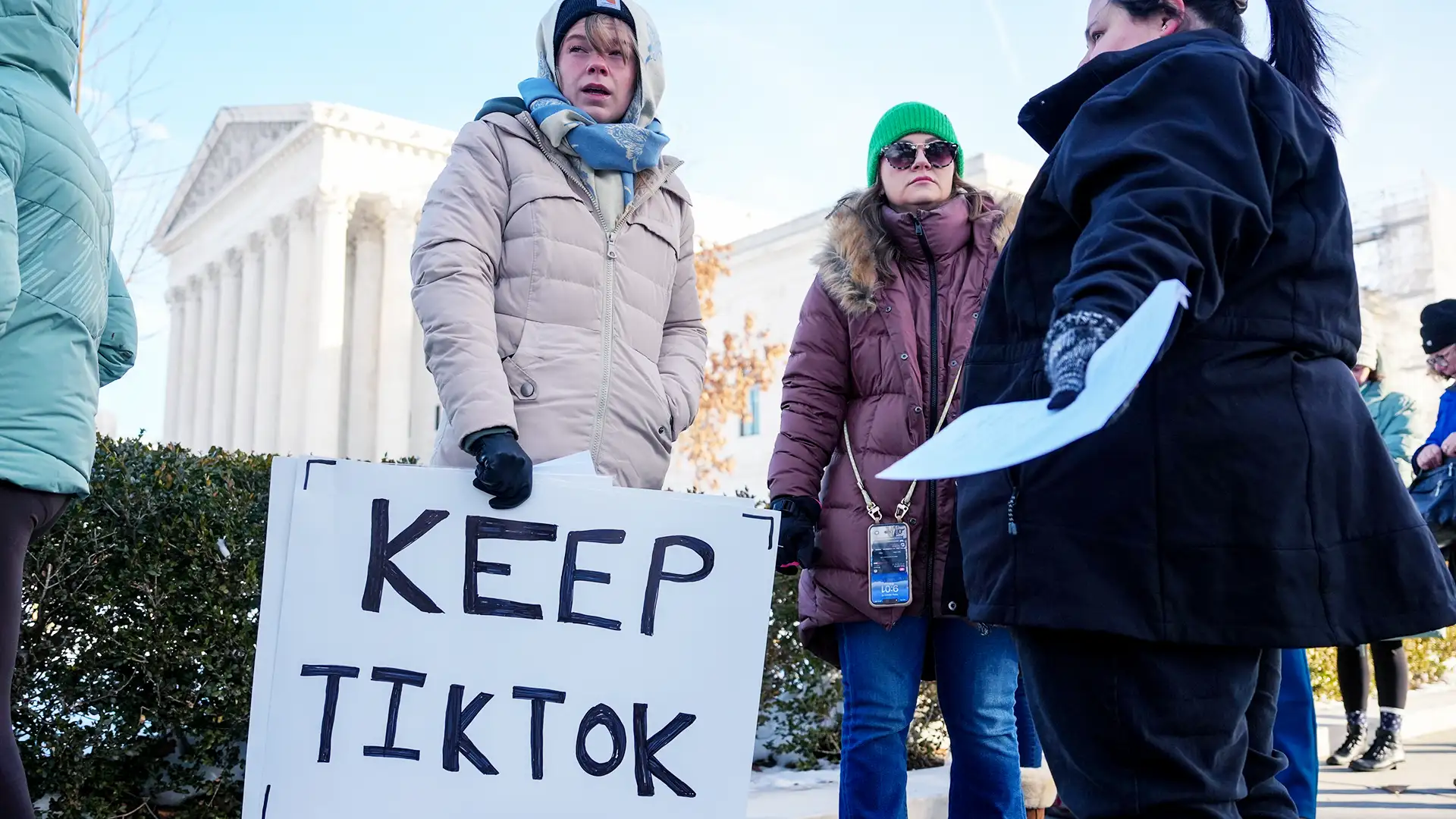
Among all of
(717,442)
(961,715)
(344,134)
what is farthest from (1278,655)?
(344,134)

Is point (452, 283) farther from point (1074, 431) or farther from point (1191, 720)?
point (1191, 720)

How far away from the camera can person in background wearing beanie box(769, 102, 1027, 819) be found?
Result: 2881 millimetres

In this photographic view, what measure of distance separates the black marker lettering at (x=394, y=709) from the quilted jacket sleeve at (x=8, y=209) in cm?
103

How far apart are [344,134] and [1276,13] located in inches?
1450

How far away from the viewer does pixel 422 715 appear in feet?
7.59

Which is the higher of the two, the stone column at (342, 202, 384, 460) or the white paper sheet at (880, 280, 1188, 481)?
the stone column at (342, 202, 384, 460)

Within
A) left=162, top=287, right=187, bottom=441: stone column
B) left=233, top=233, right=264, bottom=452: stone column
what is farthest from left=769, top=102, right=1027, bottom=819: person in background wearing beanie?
left=162, top=287, right=187, bottom=441: stone column

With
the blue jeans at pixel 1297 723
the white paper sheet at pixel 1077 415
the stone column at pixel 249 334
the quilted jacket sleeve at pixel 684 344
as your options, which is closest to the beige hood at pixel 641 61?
the quilted jacket sleeve at pixel 684 344

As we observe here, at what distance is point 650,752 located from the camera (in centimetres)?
241

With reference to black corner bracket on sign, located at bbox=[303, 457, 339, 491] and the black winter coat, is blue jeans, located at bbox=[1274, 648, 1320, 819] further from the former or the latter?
black corner bracket on sign, located at bbox=[303, 457, 339, 491]

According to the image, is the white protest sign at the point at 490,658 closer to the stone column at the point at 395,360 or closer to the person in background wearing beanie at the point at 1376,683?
the person in background wearing beanie at the point at 1376,683

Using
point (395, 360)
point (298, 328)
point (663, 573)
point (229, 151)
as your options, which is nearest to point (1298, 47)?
point (663, 573)

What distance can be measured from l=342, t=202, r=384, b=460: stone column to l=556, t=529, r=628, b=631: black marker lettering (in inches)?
1527

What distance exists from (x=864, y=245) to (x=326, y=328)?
1424 inches
